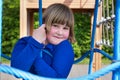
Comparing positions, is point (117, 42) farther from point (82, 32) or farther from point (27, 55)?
point (82, 32)

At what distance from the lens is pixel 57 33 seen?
1230 mm

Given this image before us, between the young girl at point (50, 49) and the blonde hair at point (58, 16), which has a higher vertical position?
the blonde hair at point (58, 16)

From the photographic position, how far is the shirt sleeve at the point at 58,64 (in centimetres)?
117

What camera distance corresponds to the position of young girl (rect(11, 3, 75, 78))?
114 cm

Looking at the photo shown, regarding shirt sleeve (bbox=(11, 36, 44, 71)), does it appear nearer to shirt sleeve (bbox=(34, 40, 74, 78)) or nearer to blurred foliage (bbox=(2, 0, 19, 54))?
shirt sleeve (bbox=(34, 40, 74, 78))

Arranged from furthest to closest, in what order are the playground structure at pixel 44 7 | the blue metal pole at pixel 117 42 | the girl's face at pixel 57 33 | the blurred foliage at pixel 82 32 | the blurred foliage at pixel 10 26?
the blurred foliage at pixel 10 26, the blurred foliage at pixel 82 32, the playground structure at pixel 44 7, the girl's face at pixel 57 33, the blue metal pole at pixel 117 42

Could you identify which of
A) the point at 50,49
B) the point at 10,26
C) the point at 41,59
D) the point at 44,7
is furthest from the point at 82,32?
the point at 41,59

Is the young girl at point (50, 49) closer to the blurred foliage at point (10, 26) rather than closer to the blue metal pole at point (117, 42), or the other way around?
the blue metal pole at point (117, 42)

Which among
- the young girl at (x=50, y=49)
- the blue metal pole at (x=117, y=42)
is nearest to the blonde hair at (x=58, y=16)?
the young girl at (x=50, y=49)

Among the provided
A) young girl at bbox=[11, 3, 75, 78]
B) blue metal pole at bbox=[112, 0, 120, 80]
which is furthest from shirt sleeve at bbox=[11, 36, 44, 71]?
blue metal pole at bbox=[112, 0, 120, 80]

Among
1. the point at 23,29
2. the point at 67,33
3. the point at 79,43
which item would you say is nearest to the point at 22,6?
the point at 23,29

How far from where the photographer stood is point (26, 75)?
872 millimetres

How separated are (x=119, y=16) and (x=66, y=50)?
9.5 inches

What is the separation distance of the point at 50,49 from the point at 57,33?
0.08m
